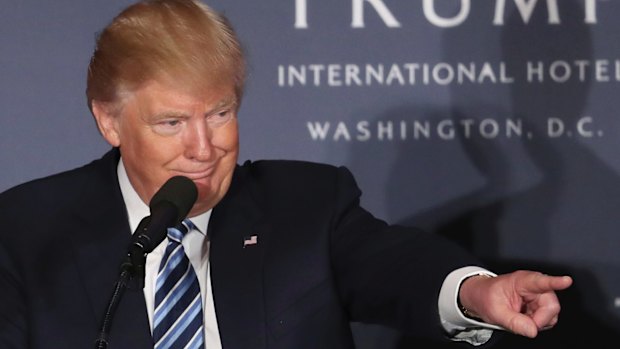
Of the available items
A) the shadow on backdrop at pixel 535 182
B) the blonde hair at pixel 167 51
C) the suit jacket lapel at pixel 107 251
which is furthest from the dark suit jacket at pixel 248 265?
the shadow on backdrop at pixel 535 182

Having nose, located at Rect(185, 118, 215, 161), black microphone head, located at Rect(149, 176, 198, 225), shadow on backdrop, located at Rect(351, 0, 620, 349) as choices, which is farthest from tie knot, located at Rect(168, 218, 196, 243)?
shadow on backdrop, located at Rect(351, 0, 620, 349)

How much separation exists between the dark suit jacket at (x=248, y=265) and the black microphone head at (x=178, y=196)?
38cm

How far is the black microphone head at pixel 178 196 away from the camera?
1.67m

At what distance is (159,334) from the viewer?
2.08 m

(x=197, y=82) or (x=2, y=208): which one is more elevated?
(x=197, y=82)

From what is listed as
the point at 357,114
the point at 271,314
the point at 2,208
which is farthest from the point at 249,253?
the point at 357,114

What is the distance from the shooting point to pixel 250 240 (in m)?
2.21

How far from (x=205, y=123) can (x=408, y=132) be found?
3.30ft

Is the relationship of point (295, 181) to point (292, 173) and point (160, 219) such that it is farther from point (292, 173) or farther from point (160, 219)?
point (160, 219)

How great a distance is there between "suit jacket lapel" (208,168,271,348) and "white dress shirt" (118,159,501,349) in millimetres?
24

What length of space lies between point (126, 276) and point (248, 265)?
0.61 metres

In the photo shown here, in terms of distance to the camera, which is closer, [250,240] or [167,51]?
[167,51]

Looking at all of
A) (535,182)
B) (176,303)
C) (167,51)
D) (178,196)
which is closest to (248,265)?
(176,303)

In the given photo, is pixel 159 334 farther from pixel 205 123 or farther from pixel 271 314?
pixel 205 123
